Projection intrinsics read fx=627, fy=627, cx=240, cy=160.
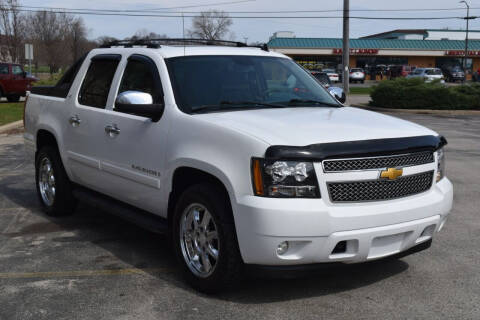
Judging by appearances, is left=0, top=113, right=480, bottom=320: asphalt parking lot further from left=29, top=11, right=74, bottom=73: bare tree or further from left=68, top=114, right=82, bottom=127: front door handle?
left=29, top=11, right=74, bottom=73: bare tree

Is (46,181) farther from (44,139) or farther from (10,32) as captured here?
(10,32)

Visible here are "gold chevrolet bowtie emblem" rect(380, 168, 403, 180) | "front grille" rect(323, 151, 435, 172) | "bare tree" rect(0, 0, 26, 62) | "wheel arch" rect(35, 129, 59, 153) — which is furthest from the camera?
"bare tree" rect(0, 0, 26, 62)

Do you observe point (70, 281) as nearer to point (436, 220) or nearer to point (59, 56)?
point (436, 220)

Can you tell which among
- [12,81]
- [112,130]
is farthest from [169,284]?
[12,81]

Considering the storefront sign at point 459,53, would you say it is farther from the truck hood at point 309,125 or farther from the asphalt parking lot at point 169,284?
the truck hood at point 309,125

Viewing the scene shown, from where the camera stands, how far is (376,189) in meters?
4.20

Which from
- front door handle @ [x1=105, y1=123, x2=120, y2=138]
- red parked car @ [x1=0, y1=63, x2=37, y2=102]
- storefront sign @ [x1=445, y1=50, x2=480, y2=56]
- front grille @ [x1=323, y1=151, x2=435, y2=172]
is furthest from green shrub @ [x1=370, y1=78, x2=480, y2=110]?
storefront sign @ [x1=445, y1=50, x2=480, y2=56]

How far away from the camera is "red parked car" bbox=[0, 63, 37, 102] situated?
27141mm

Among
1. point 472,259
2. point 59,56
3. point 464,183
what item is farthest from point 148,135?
point 59,56

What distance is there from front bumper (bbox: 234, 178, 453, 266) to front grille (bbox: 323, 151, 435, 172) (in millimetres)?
238

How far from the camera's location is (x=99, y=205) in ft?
19.6

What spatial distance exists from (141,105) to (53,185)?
2.58 meters

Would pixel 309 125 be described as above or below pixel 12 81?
above

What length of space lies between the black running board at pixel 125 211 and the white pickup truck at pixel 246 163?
0.05ft
